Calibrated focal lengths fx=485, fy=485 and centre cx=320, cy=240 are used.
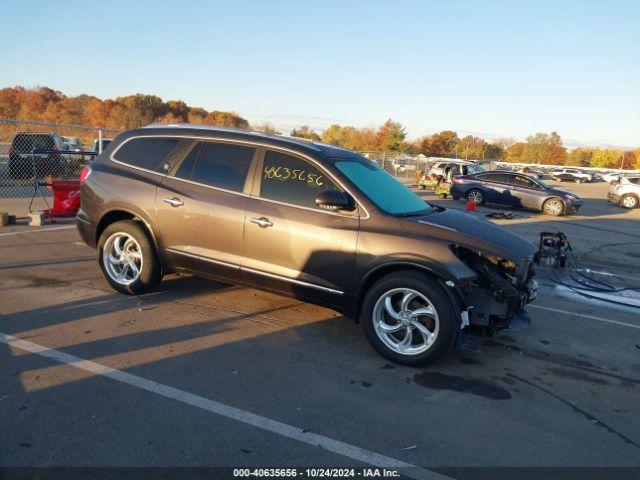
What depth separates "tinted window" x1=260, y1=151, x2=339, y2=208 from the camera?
4.71 metres

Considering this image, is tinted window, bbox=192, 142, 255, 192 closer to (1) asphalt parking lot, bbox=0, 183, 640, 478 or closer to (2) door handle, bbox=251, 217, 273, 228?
(2) door handle, bbox=251, 217, 273, 228

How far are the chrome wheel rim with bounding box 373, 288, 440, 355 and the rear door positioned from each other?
157cm

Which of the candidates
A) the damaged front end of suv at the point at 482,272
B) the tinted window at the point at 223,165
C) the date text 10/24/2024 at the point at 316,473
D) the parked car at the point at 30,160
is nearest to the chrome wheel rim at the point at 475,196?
the parked car at the point at 30,160

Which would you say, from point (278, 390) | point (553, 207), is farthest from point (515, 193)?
point (278, 390)

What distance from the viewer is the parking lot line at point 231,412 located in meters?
2.89

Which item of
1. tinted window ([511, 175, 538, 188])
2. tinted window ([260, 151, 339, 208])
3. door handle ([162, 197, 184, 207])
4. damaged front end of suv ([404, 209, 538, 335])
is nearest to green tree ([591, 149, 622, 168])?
tinted window ([511, 175, 538, 188])

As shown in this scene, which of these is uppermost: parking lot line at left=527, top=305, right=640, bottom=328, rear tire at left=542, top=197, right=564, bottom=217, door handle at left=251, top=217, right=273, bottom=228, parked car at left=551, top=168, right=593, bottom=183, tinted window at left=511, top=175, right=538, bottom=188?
parked car at left=551, top=168, right=593, bottom=183

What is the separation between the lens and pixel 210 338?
4.55 m

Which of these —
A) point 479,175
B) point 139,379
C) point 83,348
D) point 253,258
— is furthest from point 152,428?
point 479,175

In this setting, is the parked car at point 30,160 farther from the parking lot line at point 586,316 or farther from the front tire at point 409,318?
the parking lot line at point 586,316

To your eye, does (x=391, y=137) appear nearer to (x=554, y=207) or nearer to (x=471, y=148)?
(x=471, y=148)

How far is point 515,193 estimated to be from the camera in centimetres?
1831

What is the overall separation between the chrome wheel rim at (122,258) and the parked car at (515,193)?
1590 cm

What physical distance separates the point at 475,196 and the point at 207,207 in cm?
1613
